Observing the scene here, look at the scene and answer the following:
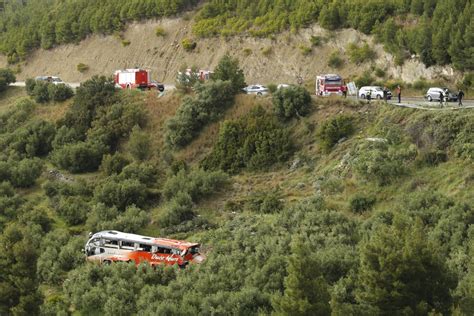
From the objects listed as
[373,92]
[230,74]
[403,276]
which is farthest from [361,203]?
[230,74]

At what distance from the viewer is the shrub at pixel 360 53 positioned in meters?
56.5

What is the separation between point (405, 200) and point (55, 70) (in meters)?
61.7

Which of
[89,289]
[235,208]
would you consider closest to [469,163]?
[235,208]

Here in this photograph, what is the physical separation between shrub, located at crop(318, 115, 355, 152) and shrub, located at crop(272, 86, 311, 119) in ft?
10.2

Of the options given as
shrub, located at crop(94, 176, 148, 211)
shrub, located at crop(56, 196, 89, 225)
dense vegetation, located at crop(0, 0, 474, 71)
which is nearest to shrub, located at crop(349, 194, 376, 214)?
shrub, located at crop(94, 176, 148, 211)

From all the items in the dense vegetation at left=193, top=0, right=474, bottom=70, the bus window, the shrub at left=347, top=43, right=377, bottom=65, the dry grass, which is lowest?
the dry grass

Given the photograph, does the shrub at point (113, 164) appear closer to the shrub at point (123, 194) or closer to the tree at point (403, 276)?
the shrub at point (123, 194)

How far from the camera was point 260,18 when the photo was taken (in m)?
66.9

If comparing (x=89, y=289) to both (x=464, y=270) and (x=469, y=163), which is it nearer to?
(x=464, y=270)

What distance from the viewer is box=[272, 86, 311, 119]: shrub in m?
44.8

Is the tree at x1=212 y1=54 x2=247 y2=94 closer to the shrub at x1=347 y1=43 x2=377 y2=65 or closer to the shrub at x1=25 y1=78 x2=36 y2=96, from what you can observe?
the shrub at x1=347 y1=43 x2=377 y2=65

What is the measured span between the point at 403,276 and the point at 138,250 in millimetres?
16608

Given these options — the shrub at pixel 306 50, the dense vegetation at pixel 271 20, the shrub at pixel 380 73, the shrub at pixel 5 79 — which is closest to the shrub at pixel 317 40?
the dense vegetation at pixel 271 20

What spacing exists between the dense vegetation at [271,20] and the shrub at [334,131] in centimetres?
1226
